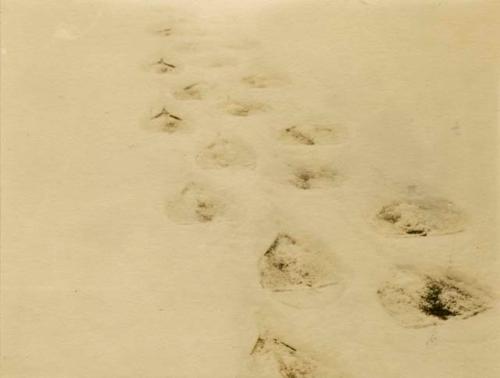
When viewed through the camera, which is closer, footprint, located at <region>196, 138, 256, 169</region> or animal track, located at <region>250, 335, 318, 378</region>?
animal track, located at <region>250, 335, 318, 378</region>

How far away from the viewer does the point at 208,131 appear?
4.39 feet

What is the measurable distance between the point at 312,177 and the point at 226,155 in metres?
0.22

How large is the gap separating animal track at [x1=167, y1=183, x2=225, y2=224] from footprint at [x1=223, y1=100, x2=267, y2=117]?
0.29 meters

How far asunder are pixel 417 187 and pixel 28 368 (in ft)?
2.73

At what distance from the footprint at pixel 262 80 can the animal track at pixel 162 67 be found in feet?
0.76

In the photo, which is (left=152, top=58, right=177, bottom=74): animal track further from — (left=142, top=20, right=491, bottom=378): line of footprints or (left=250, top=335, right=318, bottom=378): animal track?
(left=250, top=335, right=318, bottom=378): animal track

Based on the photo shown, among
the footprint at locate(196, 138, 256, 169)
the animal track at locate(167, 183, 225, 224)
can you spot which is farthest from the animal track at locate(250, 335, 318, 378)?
the footprint at locate(196, 138, 256, 169)

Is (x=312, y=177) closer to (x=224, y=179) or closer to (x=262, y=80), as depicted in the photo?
(x=224, y=179)

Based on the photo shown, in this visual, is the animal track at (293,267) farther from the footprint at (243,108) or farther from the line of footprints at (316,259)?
the footprint at (243,108)

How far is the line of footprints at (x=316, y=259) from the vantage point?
0.89m

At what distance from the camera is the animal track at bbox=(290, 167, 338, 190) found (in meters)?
1.18

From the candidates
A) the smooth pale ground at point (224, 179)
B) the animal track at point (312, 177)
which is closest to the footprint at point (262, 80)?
the smooth pale ground at point (224, 179)

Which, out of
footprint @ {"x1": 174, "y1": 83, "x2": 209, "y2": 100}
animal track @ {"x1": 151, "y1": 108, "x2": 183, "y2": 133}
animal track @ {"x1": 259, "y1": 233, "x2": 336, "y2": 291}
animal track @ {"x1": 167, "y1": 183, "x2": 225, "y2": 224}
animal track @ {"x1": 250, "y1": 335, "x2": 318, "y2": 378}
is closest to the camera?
animal track @ {"x1": 250, "y1": 335, "x2": 318, "y2": 378}

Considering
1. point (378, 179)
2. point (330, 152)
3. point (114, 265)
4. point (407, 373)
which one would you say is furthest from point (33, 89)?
point (407, 373)
